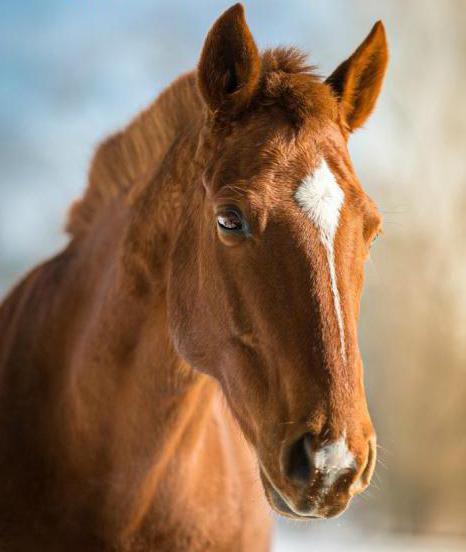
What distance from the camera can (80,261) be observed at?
72.3 inches

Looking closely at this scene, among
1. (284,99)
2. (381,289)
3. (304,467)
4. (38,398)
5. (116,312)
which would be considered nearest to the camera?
(304,467)

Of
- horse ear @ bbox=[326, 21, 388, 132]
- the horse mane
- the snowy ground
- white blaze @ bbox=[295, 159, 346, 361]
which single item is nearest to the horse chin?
white blaze @ bbox=[295, 159, 346, 361]

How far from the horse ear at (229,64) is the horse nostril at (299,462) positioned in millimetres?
730

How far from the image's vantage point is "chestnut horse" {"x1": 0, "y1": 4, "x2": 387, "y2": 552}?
1.14 meters

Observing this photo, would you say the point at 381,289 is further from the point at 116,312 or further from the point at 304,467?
the point at 304,467

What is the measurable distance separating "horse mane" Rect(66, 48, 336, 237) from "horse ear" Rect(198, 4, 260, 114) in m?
0.04

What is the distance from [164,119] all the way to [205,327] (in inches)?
24.9

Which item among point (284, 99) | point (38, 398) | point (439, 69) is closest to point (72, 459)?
point (38, 398)

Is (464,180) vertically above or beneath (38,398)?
beneath

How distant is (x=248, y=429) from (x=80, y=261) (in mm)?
787

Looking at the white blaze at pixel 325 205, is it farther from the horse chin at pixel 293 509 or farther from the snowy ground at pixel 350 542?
the snowy ground at pixel 350 542

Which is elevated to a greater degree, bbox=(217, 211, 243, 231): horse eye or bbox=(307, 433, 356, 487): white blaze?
bbox=(217, 211, 243, 231): horse eye

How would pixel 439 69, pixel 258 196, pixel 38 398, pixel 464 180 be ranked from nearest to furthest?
pixel 258 196
pixel 38 398
pixel 464 180
pixel 439 69

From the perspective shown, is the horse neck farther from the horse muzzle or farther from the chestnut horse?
the horse muzzle
